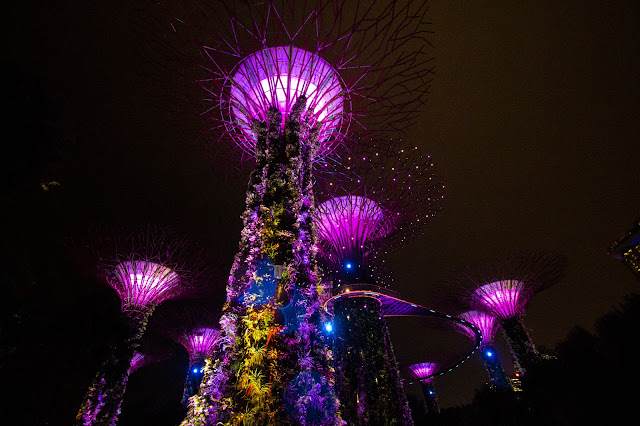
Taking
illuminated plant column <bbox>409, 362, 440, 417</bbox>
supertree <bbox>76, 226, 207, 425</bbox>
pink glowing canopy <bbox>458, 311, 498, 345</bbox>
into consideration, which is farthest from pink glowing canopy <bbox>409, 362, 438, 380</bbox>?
supertree <bbox>76, 226, 207, 425</bbox>

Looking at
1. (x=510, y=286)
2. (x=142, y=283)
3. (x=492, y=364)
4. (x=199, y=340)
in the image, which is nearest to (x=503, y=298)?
(x=510, y=286)

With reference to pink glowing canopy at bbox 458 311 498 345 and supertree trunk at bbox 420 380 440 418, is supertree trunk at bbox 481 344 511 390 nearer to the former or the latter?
pink glowing canopy at bbox 458 311 498 345

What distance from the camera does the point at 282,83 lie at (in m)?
6.43

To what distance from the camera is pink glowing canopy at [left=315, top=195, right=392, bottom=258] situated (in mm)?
11969

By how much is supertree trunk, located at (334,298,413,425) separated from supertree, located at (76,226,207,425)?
807cm

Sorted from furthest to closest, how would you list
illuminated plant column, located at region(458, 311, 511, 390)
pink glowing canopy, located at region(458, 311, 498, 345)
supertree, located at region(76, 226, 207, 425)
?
pink glowing canopy, located at region(458, 311, 498, 345), illuminated plant column, located at region(458, 311, 511, 390), supertree, located at region(76, 226, 207, 425)

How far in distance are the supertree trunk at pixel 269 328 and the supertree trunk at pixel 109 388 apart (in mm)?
Answer: 8129

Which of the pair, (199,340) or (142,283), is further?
(199,340)

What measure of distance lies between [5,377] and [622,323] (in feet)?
32.9

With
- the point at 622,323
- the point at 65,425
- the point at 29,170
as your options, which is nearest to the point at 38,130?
the point at 29,170

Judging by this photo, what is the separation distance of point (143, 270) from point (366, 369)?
36.3 ft

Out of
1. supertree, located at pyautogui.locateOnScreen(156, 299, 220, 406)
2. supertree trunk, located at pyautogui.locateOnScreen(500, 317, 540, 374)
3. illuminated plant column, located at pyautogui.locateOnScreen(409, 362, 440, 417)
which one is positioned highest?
supertree, located at pyautogui.locateOnScreen(156, 299, 220, 406)

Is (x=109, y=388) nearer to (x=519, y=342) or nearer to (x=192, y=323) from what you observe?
(x=192, y=323)

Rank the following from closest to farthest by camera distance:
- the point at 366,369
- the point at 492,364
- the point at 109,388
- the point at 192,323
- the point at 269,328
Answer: the point at 269,328
the point at 366,369
the point at 109,388
the point at 192,323
the point at 492,364
